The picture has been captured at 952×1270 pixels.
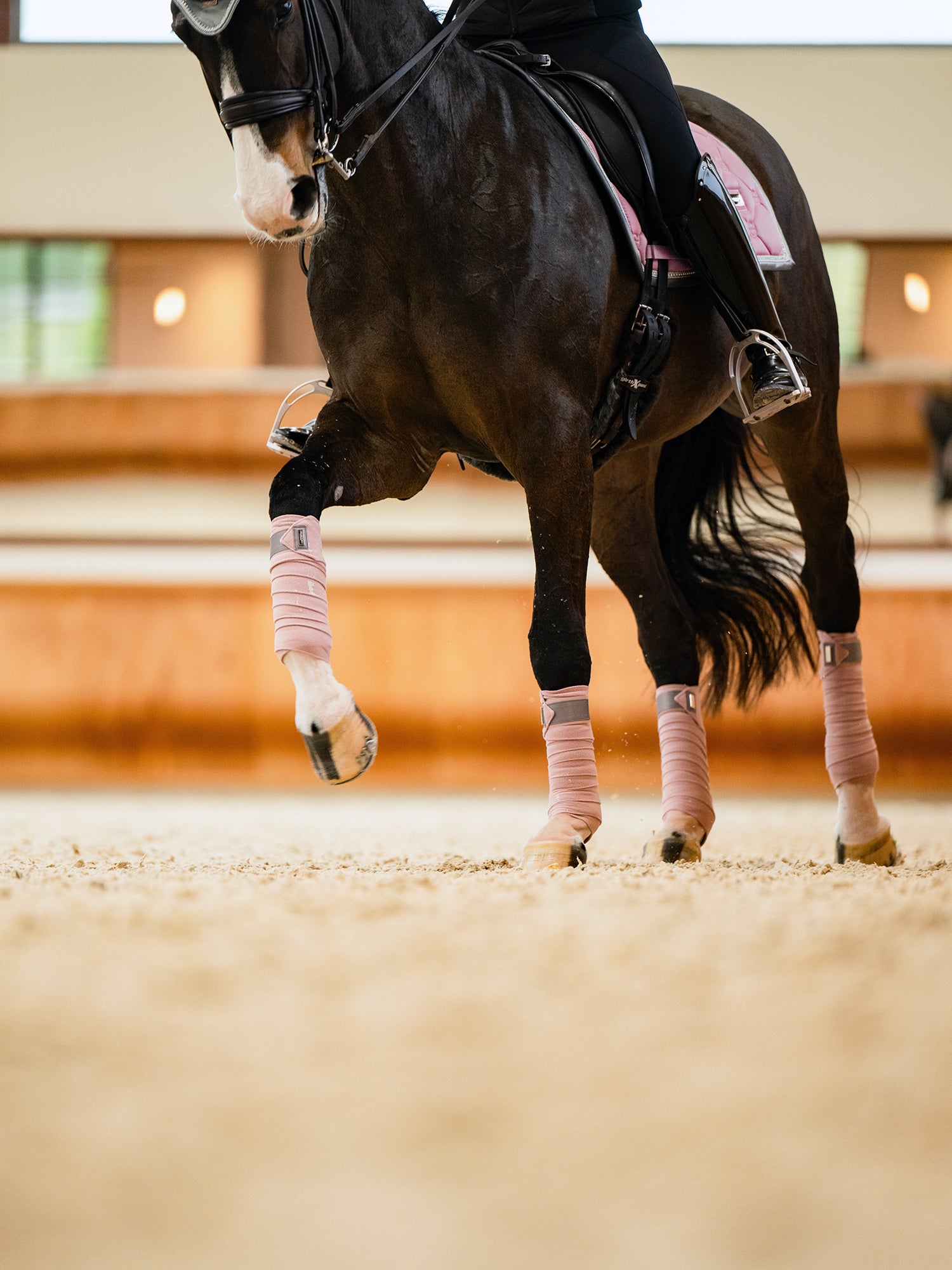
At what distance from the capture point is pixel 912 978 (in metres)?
1.38

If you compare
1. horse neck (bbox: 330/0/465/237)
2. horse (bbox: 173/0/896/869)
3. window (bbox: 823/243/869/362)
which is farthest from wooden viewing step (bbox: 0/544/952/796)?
horse neck (bbox: 330/0/465/237)

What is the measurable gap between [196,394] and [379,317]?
418 centimetres

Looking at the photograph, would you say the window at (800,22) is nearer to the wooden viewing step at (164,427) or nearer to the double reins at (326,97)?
the wooden viewing step at (164,427)

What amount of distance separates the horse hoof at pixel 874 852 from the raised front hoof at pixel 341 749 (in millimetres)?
1539

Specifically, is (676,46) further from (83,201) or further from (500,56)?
(500,56)

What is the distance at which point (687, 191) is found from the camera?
2678mm

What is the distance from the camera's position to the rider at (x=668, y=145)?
2678mm

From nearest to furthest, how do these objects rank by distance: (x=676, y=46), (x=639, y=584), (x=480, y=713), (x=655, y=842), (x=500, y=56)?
(x=500, y=56), (x=655, y=842), (x=639, y=584), (x=480, y=713), (x=676, y=46)

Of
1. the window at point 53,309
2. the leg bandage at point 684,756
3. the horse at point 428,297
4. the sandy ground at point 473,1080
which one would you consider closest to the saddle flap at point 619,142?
the horse at point 428,297

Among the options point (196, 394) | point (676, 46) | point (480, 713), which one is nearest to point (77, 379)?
point (196, 394)

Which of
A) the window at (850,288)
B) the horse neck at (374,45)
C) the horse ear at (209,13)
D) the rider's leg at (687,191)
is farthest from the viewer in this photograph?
the window at (850,288)

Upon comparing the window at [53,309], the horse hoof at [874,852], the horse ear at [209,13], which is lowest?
the horse hoof at [874,852]

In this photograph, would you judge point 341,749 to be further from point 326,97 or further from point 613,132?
point 613,132

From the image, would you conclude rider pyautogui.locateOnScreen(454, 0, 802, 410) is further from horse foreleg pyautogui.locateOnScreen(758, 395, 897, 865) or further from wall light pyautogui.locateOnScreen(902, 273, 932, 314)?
wall light pyautogui.locateOnScreen(902, 273, 932, 314)
